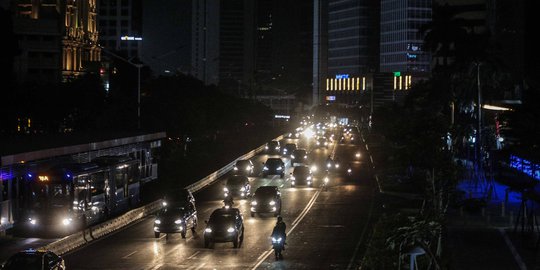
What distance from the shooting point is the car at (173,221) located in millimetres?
35969

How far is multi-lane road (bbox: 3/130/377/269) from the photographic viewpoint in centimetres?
2988

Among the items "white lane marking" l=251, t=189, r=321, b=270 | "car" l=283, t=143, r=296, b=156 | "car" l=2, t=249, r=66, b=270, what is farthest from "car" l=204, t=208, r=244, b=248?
"car" l=283, t=143, r=296, b=156

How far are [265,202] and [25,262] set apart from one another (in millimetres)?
20830

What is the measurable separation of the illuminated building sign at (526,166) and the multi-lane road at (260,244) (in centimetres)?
967

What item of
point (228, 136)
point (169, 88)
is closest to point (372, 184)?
point (169, 88)

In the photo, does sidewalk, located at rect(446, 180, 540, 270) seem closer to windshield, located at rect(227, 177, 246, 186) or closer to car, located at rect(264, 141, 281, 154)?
windshield, located at rect(227, 177, 246, 186)

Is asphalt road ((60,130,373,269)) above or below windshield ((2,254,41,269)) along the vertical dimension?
below

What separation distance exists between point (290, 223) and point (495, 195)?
17.5 meters

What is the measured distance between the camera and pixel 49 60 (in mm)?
117562

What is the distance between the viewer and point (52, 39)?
11962 cm

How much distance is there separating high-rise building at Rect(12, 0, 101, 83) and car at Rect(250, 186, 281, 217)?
237 ft

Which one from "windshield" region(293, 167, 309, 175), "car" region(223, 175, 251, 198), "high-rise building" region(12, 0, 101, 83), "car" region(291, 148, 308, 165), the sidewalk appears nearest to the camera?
the sidewalk

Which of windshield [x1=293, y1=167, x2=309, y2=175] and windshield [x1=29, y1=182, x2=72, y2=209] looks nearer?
windshield [x1=29, y1=182, x2=72, y2=209]

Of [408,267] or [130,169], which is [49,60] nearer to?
[130,169]
